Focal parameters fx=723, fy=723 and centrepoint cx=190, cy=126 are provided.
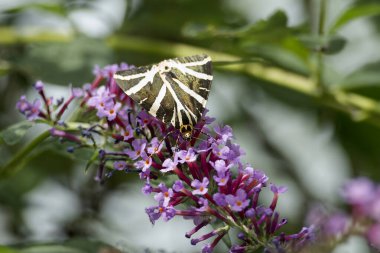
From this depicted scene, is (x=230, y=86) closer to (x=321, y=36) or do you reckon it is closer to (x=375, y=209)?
(x=321, y=36)

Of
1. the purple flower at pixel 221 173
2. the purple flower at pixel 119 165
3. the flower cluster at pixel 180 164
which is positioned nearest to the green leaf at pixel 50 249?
the flower cluster at pixel 180 164

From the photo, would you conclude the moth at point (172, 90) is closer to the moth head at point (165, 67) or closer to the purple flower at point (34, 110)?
the moth head at point (165, 67)

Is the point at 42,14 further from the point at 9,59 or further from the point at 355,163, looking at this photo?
the point at 355,163

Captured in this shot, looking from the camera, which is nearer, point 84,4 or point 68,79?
point 68,79

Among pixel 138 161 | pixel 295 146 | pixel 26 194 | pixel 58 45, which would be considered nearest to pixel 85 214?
pixel 26 194

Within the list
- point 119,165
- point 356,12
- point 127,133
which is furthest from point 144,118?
point 356,12
